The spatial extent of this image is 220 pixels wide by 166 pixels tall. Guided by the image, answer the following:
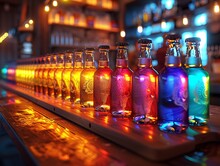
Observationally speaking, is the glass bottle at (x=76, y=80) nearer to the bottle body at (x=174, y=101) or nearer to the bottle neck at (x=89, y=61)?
the bottle neck at (x=89, y=61)

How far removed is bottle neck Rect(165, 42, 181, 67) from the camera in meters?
0.65

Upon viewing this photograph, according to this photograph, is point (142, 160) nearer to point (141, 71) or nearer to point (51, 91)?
point (141, 71)

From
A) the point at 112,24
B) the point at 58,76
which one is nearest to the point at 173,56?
the point at 58,76

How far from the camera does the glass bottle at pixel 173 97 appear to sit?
627 millimetres

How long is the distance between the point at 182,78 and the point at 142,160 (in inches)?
9.7

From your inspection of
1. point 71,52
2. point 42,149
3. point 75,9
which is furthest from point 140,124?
point 75,9

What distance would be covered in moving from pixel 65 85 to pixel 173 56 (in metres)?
0.62

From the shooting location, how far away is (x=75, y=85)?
1053 millimetres

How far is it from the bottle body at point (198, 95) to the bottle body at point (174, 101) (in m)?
0.09

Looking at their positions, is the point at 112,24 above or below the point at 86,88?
above

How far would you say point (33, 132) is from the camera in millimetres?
707

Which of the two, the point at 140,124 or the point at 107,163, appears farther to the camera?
the point at 140,124

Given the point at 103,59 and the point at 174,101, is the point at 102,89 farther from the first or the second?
the point at 174,101

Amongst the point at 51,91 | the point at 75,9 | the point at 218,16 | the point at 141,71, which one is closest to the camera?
the point at 141,71
